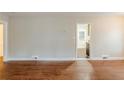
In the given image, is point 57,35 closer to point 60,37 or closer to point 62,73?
point 60,37

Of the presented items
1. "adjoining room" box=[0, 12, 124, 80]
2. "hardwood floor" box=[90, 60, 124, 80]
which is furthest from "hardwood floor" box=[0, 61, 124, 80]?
"adjoining room" box=[0, 12, 124, 80]

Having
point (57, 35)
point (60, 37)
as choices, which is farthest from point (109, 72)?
point (57, 35)

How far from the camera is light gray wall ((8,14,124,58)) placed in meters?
9.23

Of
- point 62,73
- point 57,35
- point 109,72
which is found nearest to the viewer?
point 62,73

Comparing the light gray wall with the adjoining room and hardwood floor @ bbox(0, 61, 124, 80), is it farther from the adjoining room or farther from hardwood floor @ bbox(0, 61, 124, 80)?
hardwood floor @ bbox(0, 61, 124, 80)

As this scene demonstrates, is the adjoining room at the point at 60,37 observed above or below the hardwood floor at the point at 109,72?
above

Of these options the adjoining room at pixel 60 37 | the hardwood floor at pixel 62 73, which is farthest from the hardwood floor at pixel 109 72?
the adjoining room at pixel 60 37

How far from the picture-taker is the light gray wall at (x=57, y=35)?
363 inches

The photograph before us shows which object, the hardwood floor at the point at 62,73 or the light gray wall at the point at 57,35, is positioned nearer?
the hardwood floor at the point at 62,73

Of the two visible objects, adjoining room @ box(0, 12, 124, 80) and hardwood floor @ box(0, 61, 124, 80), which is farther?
adjoining room @ box(0, 12, 124, 80)

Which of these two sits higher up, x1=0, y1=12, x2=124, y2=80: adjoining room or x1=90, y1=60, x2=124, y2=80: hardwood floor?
x1=0, y1=12, x2=124, y2=80: adjoining room

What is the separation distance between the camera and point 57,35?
9289 mm

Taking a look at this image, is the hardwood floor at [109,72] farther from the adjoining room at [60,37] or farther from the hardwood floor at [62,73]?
the adjoining room at [60,37]
